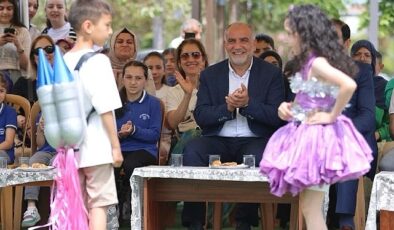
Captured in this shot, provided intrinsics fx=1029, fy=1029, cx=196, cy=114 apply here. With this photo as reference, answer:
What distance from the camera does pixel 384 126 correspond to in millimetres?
7500

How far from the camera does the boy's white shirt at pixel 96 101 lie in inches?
208

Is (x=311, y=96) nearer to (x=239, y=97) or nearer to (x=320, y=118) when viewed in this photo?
(x=320, y=118)

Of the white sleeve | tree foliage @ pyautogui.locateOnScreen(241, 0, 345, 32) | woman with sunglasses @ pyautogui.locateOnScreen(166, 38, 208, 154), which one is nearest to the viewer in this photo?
the white sleeve

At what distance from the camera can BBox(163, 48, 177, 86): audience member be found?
30.1ft

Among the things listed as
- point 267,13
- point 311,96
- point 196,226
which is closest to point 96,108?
point 311,96

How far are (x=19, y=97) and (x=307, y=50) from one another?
323 centimetres

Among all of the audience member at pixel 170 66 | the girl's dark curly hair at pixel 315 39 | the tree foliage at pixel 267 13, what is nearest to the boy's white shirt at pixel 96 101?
the girl's dark curly hair at pixel 315 39

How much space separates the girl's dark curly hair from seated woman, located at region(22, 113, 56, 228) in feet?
8.18

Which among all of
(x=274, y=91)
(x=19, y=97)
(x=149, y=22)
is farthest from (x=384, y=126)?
(x=149, y=22)

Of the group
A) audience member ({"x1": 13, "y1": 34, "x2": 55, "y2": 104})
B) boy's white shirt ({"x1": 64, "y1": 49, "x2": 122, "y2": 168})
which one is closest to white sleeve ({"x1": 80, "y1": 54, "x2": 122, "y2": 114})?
boy's white shirt ({"x1": 64, "y1": 49, "x2": 122, "y2": 168})

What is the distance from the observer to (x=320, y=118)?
199 inches

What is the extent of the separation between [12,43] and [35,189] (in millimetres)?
1726

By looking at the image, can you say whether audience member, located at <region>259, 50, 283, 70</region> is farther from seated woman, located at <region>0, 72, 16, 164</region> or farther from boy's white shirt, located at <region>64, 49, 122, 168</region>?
boy's white shirt, located at <region>64, 49, 122, 168</region>

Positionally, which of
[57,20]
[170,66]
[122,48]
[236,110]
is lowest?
[236,110]
